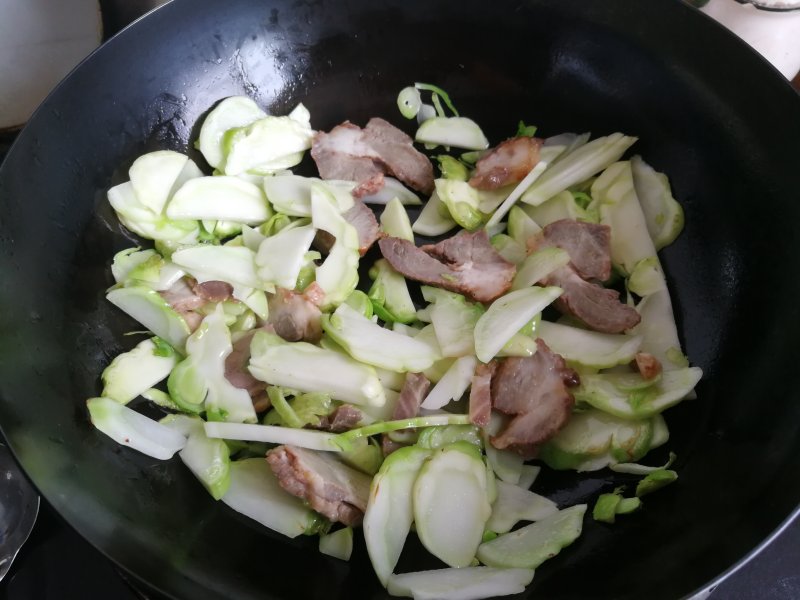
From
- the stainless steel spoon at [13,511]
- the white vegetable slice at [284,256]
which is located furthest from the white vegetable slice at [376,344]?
the stainless steel spoon at [13,511]

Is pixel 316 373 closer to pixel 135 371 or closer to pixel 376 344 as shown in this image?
pixel 376 344

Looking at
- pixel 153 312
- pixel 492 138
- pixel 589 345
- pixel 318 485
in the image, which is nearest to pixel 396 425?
pixel 318 485

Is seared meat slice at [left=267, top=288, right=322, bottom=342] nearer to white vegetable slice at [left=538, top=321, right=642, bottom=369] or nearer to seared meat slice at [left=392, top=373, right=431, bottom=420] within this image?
seared meat slice at [left=392, top=373, right=431, bottom=420]

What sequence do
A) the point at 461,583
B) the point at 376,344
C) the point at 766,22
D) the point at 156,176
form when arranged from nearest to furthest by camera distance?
the point at 461,583, the point at 376,344, the point at 156,176, the point at 766,22

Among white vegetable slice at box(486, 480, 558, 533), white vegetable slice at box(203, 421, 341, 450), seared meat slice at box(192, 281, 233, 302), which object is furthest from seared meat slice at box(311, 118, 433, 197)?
white vegetable slice at box(486, 480, 558, 533)

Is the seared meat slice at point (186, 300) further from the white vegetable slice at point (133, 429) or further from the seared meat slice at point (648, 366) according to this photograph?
the seared meat slice at point (648, 366)

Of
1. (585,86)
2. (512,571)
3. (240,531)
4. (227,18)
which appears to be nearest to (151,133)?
(227,18)
